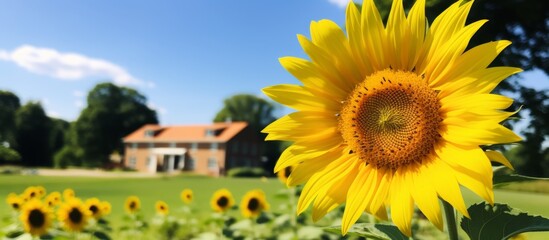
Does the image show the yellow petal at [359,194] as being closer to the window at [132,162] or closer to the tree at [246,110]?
the window at [132,162]

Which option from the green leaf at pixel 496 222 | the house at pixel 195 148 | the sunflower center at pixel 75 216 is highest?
the house at pixel 195 148

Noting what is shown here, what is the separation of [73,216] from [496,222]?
3.83 metres

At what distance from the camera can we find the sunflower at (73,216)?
4.00m

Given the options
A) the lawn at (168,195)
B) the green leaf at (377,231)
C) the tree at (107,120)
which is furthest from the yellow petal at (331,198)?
the tree at (107,120)

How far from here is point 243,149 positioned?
48.9 meters

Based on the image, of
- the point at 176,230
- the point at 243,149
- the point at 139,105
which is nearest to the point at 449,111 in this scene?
the point at 176,230

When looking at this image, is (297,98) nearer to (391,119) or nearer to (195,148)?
(391,119)

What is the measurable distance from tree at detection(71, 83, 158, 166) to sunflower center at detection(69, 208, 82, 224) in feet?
181

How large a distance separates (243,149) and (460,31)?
48.2m

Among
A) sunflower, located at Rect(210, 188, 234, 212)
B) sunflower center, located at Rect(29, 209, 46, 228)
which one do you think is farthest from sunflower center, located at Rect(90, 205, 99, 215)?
sunflower, located at Rect(210, 188, 234, 212)

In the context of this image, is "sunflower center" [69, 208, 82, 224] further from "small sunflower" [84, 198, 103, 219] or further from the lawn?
the lawn

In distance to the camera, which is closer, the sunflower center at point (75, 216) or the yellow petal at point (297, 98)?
the yellow petal at point (297, 98)

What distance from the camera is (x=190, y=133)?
1970 inches

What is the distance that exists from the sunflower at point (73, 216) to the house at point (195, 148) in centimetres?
4190
